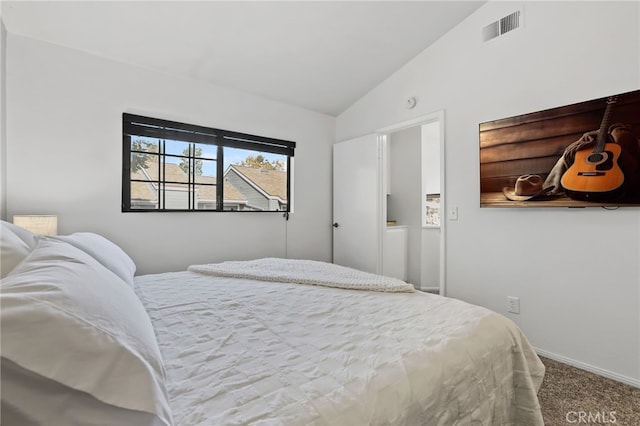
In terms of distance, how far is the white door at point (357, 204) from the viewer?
12.2 ft

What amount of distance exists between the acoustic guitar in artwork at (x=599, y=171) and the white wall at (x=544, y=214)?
0.46 ft

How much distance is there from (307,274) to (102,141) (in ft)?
7.35

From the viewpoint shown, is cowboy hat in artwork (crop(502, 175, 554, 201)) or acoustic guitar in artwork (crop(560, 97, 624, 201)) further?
cowboy hat in artwork (crop(502, 175, 554, 201))

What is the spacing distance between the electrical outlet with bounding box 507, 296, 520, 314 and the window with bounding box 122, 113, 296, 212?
2.56m

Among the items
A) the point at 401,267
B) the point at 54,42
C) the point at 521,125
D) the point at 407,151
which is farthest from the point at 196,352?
the point at 407,151

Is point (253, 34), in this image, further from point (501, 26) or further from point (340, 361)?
point (340, 361)

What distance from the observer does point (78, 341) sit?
56cm

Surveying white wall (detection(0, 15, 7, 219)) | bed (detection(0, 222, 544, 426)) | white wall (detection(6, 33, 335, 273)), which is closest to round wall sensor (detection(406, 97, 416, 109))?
white wall (detection(6, 33, 335, 273))

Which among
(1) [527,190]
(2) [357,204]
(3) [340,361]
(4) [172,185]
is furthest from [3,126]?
(1) [527,190]

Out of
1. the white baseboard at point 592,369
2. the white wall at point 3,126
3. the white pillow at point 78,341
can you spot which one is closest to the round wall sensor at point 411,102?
the white baseboard at point 592,369

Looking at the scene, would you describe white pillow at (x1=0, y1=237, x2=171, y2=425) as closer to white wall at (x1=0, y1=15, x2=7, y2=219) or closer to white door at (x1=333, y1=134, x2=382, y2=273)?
white wall at (x1=0, y1=15, x2=7, y2=219)

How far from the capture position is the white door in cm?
373

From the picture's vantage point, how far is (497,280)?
2631mm

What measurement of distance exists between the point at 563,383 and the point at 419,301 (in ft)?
4.37
